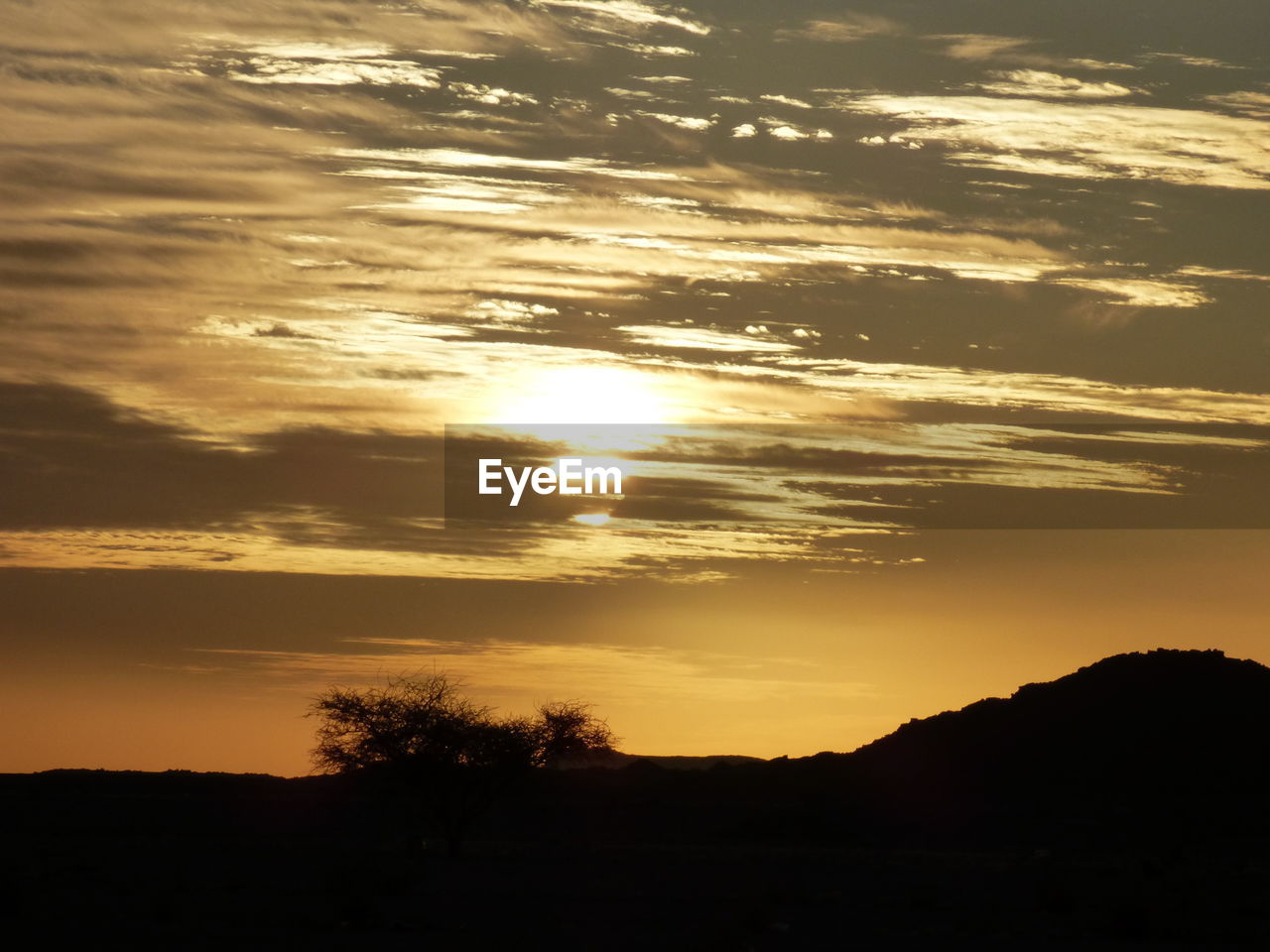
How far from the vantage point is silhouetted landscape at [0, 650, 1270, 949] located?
117 feet

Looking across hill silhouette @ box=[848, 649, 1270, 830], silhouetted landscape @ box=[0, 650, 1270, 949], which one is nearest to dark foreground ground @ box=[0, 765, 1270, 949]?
silhouetted landscape @ box=[0, 650, 1270, 949]

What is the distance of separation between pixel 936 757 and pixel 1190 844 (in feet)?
96.4

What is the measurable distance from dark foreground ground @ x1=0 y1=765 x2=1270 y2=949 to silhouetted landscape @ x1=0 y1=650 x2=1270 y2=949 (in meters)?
0.18

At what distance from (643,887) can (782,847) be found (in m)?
39.9

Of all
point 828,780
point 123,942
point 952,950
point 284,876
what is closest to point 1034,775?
point 828,780

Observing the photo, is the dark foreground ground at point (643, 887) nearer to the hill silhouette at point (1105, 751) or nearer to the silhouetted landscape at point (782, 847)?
the silhouetted landscape at point (782, 847)

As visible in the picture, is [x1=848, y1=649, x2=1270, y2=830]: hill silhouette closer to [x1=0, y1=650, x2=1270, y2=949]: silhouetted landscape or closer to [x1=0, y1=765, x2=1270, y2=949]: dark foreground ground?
[x1=0, y1=650, x2=1270, y2=949]: silhouetted landscape

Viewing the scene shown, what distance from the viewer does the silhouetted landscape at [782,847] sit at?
3553cm

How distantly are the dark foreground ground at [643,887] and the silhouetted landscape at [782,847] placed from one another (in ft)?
0.59

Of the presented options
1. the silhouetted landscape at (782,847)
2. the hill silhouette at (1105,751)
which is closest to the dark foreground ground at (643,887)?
the silhouetted landscape at (782,847)

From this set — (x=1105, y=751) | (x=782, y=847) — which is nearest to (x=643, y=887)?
(x=782, y=847)

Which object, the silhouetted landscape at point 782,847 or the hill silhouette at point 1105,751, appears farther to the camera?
the hill silhouette at point 1105,751

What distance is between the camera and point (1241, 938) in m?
34.6

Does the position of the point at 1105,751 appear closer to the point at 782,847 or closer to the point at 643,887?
the point at 782,847
